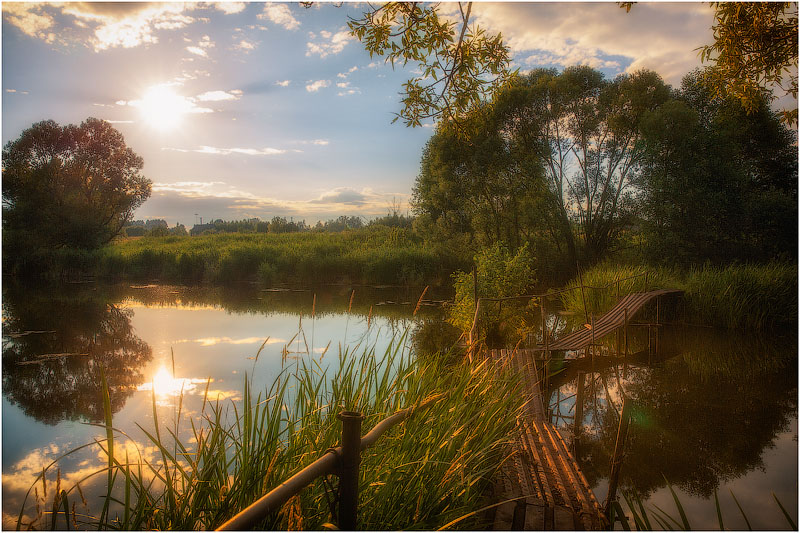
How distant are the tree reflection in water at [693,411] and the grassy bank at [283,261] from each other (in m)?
10.3

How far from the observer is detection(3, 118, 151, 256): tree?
20.2 meters

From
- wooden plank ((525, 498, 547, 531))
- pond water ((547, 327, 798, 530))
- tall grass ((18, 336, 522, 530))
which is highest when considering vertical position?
tall grass ((18, 336, 522, 530))

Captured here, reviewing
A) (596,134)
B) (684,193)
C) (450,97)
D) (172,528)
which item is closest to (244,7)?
(450,97)

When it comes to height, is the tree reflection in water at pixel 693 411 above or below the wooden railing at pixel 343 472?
below

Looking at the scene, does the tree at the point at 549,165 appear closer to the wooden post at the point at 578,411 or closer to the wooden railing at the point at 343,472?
the wooden post at the point at 578,411

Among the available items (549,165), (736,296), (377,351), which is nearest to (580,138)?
(549,165)

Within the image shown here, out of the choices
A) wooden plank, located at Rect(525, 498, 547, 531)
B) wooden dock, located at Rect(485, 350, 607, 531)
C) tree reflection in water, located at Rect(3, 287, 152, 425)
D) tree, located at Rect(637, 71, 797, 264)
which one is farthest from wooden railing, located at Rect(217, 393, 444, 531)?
tree, located at Rect(637, 71, 797, 264)

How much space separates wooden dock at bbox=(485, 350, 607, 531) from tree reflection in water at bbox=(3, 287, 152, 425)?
4.63 meters

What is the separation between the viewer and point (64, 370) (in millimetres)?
7004

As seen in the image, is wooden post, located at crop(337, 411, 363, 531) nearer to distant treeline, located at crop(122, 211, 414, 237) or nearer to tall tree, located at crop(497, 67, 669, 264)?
tall tree, located at crop(497, 67, 669, 264)

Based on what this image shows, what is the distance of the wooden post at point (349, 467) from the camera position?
1.39 metres

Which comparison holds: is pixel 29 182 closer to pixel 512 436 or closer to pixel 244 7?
pixel 244 7

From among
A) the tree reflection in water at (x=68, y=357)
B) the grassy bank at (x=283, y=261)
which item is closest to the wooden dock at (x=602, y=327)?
the tree reflection in water at (x=68, y=357)

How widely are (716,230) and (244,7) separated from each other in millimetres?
14092
